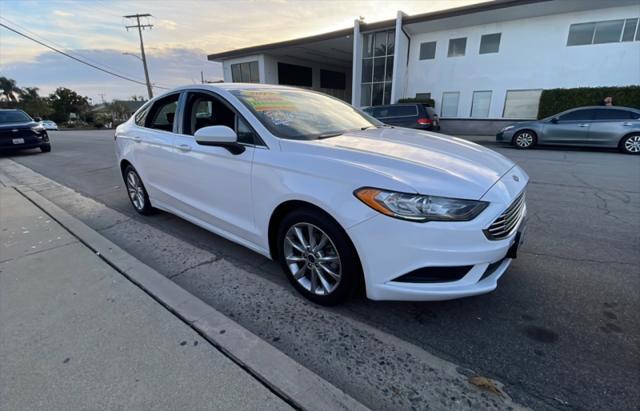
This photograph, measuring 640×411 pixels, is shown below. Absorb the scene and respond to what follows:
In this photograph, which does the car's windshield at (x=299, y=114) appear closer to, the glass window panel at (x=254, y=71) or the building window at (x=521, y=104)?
the building window at (x=521, y=104)

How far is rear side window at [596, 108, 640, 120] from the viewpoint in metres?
9.64

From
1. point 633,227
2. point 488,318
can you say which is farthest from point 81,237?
point 633,227

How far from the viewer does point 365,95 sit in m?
21.4

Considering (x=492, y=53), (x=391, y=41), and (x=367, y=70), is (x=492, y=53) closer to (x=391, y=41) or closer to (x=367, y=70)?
(x=391, y=41)

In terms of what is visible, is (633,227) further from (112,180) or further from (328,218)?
(112,180)

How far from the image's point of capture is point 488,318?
7.56ft

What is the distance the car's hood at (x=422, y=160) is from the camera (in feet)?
6.45

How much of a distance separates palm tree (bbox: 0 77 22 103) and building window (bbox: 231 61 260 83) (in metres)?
62.8

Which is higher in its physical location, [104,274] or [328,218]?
[328,218]

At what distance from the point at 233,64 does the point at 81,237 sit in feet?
91.5

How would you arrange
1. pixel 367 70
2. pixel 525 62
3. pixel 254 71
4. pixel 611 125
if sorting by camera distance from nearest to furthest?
pixel 611 125
pixel 525 62
pixel 367 70
pixel 254 71

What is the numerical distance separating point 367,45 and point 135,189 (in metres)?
19.3

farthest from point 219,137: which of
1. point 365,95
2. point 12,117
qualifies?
point 365,95

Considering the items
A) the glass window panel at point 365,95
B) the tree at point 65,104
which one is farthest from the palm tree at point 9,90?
the glass window panel at point 365,95
